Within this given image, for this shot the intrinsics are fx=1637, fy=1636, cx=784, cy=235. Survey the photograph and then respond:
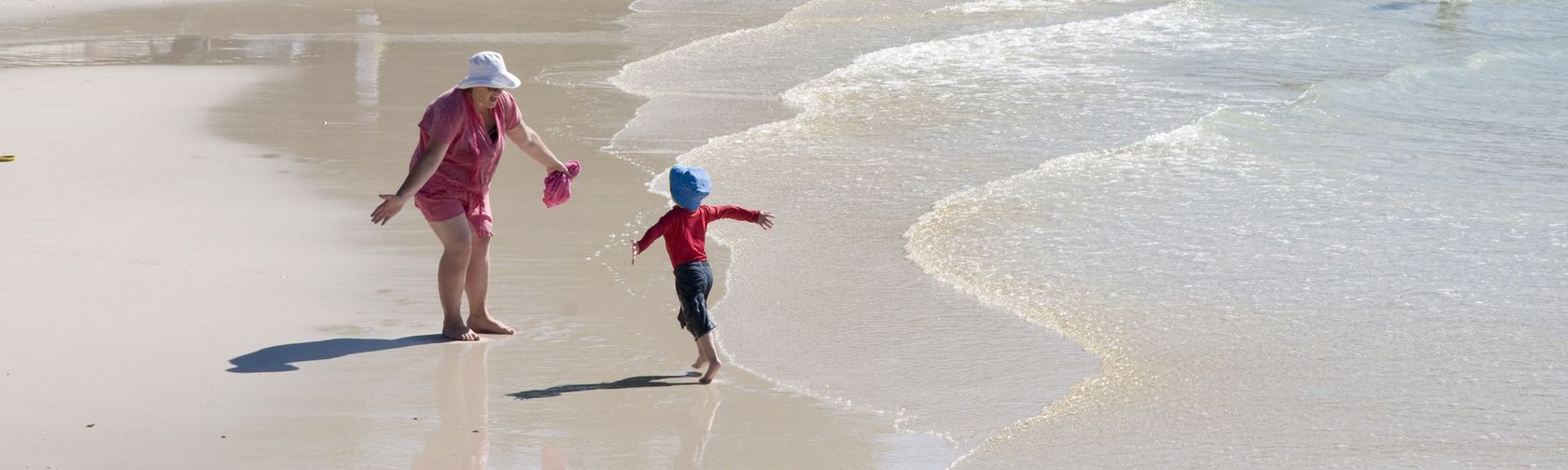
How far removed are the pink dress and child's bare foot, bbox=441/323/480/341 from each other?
35 centimetres

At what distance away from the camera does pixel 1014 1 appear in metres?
24.8

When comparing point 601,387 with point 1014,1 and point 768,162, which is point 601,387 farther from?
point 1014,1

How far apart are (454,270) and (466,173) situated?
0.37 m

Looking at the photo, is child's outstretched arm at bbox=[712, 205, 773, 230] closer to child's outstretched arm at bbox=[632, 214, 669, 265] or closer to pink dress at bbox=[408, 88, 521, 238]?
child's outstretched arm at bbox=[632, 214, 669, 265]

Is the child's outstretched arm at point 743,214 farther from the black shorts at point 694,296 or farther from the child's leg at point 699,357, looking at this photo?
the child's leg at point 699,357

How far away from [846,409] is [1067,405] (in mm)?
732

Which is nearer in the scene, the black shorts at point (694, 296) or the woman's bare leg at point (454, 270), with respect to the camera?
the black shorts at point (694, 296)

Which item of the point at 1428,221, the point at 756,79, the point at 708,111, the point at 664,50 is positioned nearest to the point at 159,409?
the point at 1428,221

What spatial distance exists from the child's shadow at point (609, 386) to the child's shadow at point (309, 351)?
0.79 metres

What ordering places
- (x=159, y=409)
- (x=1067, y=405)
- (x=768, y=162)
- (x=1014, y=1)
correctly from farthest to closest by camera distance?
(x=1014, y=1), (x=768, y=162), (x=1067, y=405), (x=159, y=409)

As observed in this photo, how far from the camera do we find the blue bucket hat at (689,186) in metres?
5.49

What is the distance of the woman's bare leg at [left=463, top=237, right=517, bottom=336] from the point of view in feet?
20.0

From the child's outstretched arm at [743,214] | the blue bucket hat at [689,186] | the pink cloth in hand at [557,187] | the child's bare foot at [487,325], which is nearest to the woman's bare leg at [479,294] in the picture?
the child's bare foot at [487,325]

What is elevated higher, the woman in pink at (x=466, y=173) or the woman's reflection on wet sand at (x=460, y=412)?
the woman in pink at (x=466, y=173)
